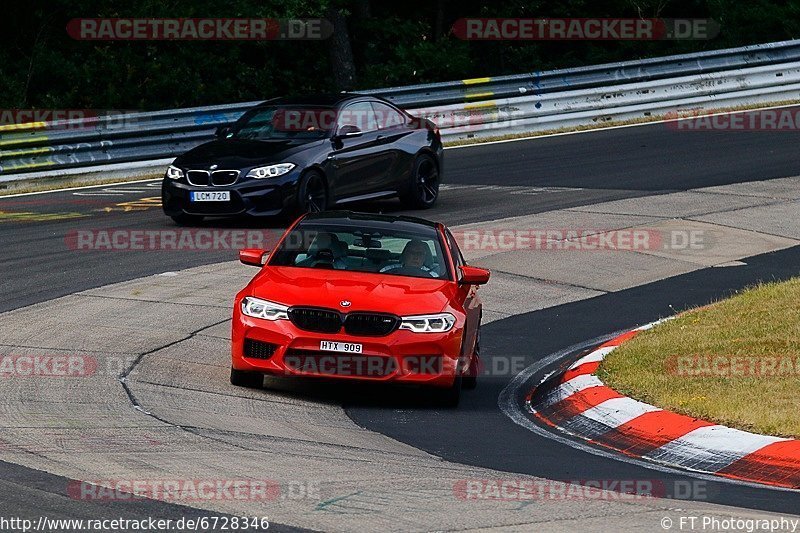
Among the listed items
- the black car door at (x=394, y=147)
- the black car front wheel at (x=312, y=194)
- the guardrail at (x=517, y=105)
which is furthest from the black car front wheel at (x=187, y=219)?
the guardrail at (x=517, y=105)

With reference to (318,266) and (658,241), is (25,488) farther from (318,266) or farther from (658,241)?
(658,241)

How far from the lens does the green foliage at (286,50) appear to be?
31.7 meters

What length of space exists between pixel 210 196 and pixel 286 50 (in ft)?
59.4

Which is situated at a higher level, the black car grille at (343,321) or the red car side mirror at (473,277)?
the red car side mirror at (473,277)

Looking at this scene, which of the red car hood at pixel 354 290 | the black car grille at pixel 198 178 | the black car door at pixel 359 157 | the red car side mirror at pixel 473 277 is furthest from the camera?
the black car door at pixel 359 157

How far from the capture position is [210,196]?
1761 centimetres

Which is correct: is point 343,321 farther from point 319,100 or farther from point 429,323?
point 319,100

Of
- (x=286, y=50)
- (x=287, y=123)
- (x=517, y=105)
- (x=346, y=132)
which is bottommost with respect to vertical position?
(x=346, y=132)

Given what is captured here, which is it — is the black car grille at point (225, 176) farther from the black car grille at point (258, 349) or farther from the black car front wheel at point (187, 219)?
the black car grille at point (258, 349)

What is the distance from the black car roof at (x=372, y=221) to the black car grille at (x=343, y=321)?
155 centimetres

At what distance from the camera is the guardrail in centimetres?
2262

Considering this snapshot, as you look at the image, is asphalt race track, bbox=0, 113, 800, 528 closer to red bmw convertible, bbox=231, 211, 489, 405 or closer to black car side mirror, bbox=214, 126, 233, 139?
red bmw convertible, bbox=231, 211, 489, 405

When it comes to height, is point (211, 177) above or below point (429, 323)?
above

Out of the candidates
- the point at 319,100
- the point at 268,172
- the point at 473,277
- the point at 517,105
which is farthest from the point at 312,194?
the point at 517,105
